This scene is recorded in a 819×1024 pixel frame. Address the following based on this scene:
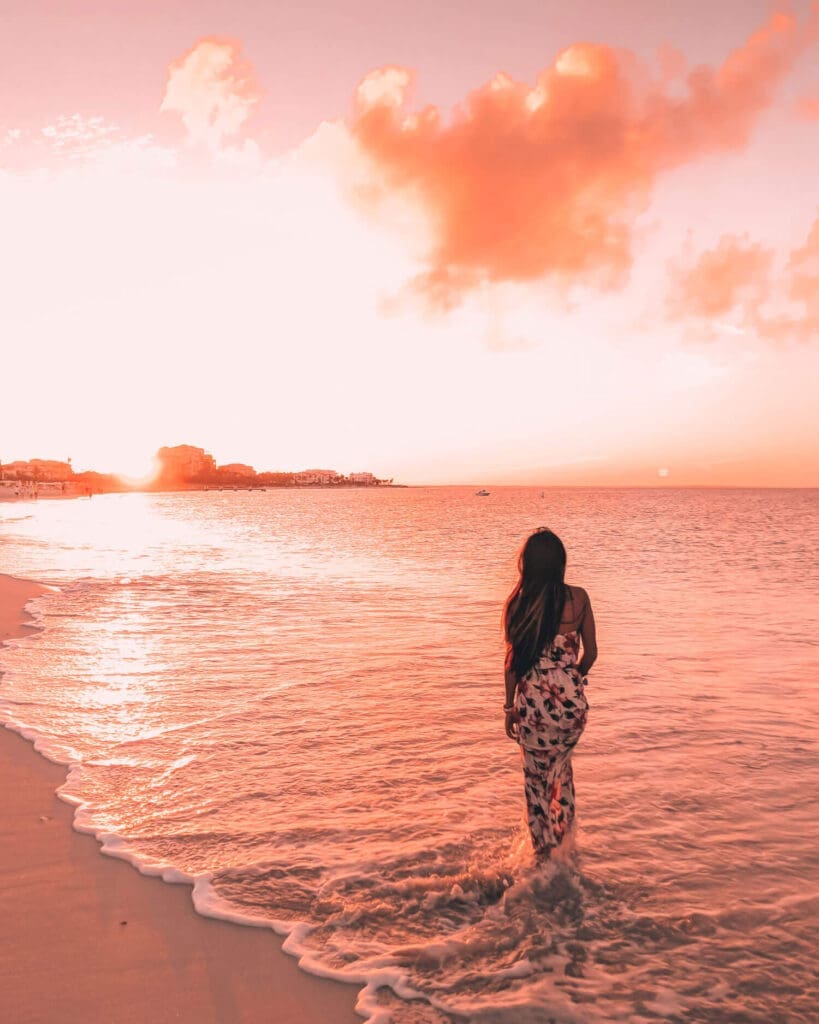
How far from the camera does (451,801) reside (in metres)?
5.94

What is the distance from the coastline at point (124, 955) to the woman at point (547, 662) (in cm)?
177

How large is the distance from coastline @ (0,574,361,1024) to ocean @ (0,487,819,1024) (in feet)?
0.48

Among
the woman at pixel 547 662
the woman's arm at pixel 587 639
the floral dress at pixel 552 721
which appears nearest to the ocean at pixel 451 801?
the floral dress at pixel 552 721

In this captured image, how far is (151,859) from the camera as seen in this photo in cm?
491

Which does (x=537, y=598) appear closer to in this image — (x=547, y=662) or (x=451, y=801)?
(x=547, y=662)

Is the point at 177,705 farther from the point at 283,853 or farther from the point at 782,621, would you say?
the point at 782,621

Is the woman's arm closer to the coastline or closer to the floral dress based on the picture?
the floral dress

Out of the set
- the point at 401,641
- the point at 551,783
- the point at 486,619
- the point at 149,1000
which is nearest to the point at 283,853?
the point at 149,1000

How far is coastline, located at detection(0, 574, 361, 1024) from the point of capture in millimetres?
3471

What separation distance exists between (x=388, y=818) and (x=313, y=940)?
5.20ft

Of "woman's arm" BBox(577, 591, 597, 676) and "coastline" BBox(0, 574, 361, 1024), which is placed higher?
"woman's arm" BBox(577, 591, 597, 676)

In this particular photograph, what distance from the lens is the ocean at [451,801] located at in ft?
12.8

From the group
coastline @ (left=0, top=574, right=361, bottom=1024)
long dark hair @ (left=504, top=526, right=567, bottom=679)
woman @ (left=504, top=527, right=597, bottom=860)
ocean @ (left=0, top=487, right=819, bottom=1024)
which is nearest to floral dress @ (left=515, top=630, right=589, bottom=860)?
woman @ (left=504, top=527, right=597, bottom=860)

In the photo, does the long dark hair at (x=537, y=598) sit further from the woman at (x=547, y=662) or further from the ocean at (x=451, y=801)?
the ocean at (x=451, y=801)
